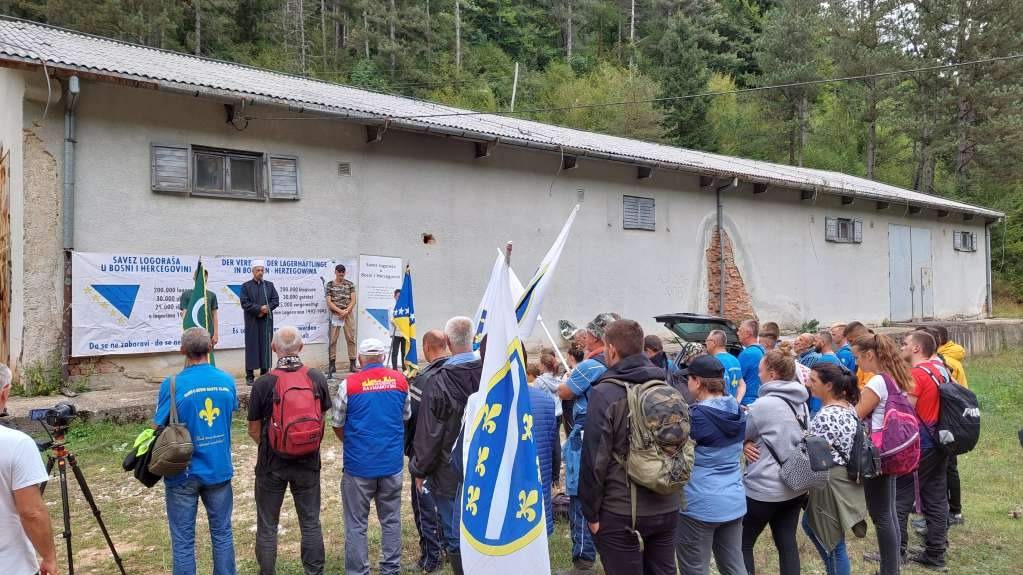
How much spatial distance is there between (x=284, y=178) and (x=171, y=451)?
734 cm

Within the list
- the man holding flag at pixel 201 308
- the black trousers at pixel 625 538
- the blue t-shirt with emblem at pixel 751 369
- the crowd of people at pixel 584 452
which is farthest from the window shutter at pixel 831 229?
the black trousers at pixel 625 538

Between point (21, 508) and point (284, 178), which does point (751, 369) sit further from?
point (284, 178)

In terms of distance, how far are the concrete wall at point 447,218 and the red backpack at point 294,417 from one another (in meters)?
6.15

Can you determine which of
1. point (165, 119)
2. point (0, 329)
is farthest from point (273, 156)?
point (0, 329)

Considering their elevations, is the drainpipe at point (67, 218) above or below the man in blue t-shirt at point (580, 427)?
above

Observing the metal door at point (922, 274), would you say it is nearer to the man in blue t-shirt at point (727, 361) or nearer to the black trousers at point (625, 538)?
the man in blue t-shirt at point (727, 361)

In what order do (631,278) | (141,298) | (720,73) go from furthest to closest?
1. (720,73)
2. (631,278)
3. (141,298)

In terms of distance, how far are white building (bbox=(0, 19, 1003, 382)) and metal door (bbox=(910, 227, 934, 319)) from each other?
4.15m

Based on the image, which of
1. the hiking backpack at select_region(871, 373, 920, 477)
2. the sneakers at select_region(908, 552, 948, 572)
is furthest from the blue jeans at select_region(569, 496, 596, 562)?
the sneakers at select_region(908, 552, 948, 572)

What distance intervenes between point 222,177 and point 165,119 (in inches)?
40.9

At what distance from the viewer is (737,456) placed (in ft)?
13.2

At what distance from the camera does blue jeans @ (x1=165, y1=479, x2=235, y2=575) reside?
418 cm

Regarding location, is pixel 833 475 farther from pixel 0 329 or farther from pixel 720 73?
pixel 720 73

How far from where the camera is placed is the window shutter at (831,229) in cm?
1947
